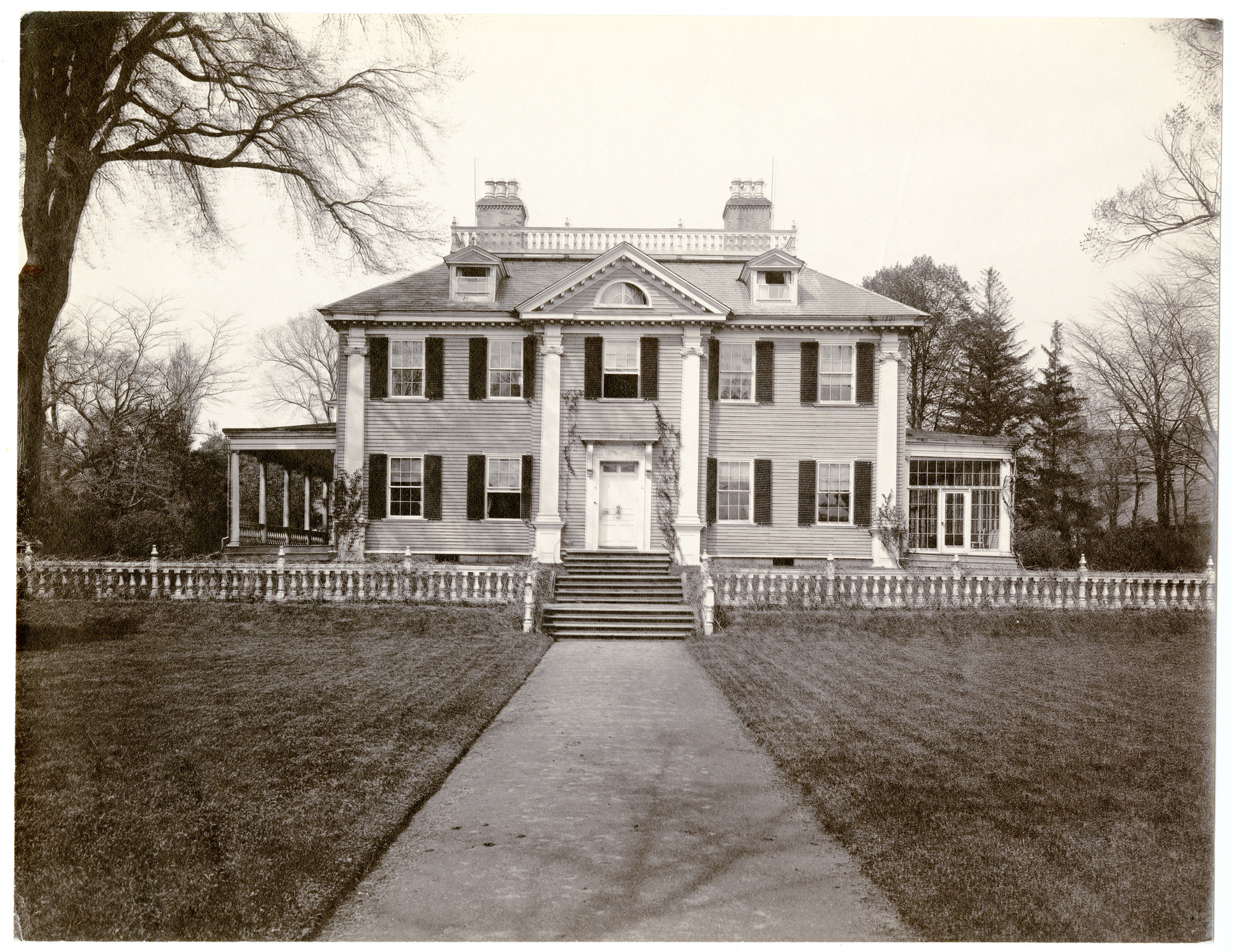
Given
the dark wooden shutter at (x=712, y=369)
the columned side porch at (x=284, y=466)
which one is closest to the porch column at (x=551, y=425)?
the dark wooden shutter at (x=712, y=369)

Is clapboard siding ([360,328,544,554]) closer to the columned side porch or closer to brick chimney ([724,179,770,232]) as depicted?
the columned side porch

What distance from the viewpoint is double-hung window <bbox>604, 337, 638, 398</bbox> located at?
60.1ft

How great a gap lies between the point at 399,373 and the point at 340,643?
863cm

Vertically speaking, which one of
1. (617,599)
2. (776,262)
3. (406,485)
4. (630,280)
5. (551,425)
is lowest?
(617,599)

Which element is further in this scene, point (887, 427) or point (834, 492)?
point (834, 492)

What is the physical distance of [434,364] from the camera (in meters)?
18.6

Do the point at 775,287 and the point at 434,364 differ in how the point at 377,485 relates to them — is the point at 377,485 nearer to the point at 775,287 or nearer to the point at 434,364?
the point at 434,364

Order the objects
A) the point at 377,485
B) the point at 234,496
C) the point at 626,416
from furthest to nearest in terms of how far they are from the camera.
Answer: the point at 234,496 → the point at 377,485 → the point at 626,416

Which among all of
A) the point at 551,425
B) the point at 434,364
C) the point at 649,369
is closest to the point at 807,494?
the point at 649,369

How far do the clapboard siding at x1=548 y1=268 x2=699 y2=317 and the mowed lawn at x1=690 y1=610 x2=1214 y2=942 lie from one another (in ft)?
27.7

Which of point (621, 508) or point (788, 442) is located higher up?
point (788, 442)

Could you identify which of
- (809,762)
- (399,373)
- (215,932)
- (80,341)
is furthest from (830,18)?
(399,373)

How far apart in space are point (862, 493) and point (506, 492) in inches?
329

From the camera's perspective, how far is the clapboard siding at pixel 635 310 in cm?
1800
